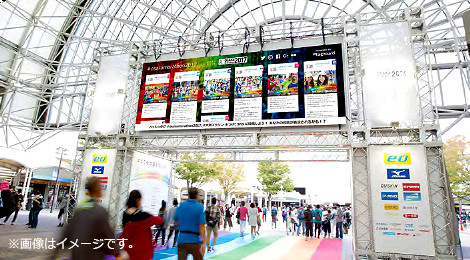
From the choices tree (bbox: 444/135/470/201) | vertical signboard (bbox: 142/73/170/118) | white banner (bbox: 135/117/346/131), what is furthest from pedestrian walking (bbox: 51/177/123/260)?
tree (bbox: 444/135/470/201)

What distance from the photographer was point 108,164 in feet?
43.0

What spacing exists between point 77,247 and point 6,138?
84.1 feet

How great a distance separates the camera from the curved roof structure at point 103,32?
1900cm

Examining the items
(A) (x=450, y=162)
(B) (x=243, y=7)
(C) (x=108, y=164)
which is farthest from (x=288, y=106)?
(A) (x=450, y=162)

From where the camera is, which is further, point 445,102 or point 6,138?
point 6,138

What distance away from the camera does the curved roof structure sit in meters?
19.0

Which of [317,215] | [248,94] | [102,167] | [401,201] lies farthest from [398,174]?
[102,167]

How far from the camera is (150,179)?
14227 mm

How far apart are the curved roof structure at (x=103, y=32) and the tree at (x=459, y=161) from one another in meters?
8.07

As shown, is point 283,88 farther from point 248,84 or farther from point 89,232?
point 89,232

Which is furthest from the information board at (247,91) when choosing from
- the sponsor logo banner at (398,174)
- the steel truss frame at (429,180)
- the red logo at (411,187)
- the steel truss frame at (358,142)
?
the red logo at (411,187)

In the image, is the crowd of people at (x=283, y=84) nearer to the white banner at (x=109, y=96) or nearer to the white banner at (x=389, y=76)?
the white banner at (x=389, y=76)

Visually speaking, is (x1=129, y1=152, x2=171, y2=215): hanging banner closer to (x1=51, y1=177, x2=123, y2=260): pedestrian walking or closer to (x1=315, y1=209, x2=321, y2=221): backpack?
(x1=315, y1=209, x2=321, y2=221): backpack

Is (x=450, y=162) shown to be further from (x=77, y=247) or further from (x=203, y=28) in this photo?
(x=77, y=247)
